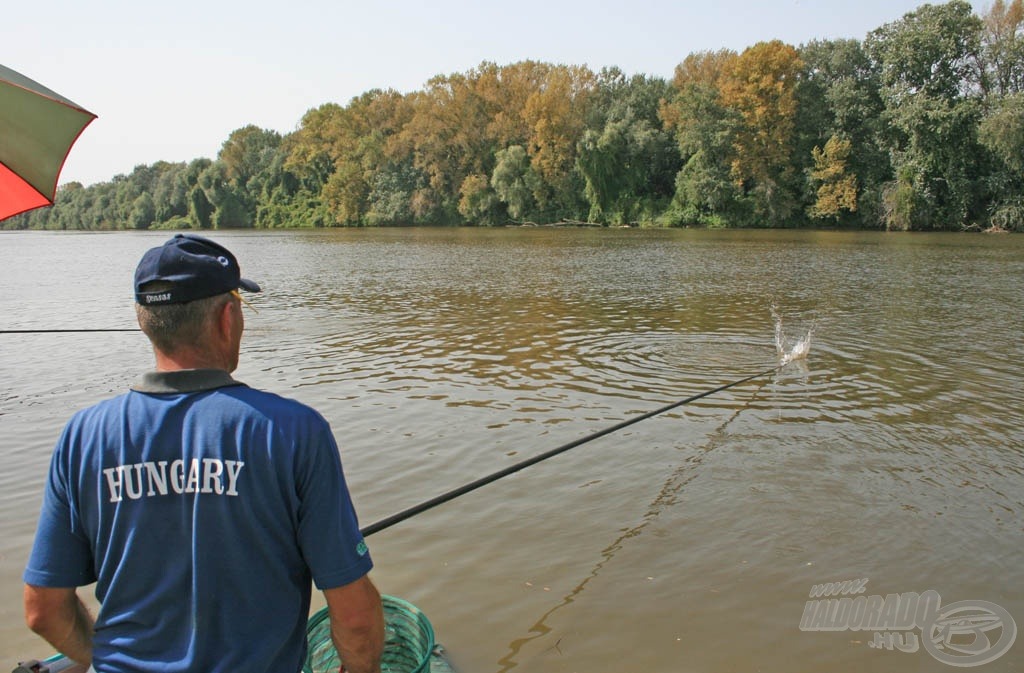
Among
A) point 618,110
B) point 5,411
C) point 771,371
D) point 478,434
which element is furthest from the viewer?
point 618,110

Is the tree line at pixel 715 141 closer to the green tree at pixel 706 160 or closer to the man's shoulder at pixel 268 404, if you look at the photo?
the green tree at pixel 706 160

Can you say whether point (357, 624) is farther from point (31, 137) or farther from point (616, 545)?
point (616, 545)

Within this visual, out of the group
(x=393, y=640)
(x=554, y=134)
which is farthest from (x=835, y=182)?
(x=393, y=640)

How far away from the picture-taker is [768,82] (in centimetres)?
6303

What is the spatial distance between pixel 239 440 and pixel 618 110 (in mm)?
76547

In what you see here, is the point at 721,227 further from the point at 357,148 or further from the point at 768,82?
the point at 357,148

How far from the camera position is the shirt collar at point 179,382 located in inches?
79.8

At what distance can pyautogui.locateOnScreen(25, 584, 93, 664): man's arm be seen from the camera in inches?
86.4

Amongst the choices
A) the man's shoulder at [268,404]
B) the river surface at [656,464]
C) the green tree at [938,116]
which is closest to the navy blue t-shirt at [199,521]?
the man's shoulder at [268,404]

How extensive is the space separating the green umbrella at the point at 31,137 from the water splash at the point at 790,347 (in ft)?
32.4

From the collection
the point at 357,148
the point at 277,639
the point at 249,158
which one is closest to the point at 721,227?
the point at 357,148

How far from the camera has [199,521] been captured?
1.99 m

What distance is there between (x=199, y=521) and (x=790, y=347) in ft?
38.9

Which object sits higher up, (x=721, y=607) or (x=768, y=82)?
(x=768, y=82)
